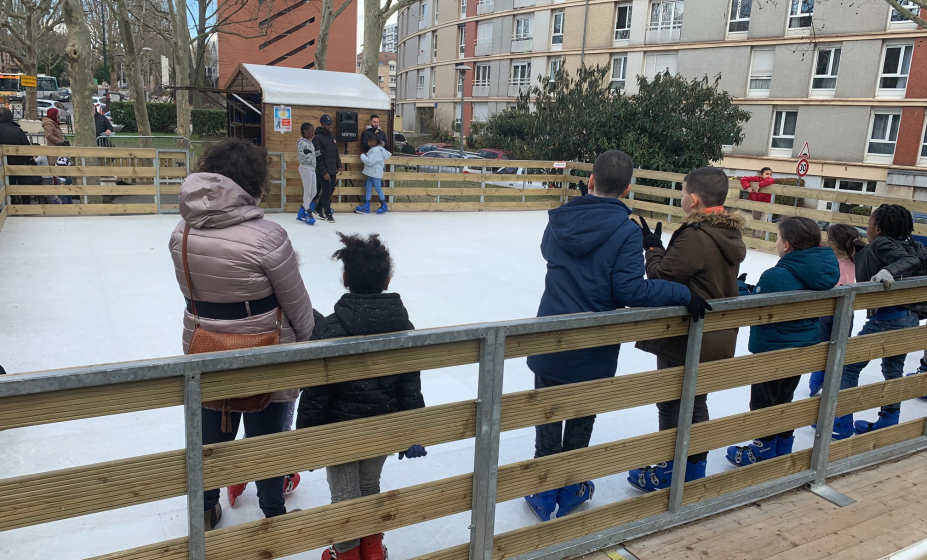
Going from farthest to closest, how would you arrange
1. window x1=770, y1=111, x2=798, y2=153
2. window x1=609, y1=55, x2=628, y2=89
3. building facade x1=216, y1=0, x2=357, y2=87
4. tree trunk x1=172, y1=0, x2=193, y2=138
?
building facade x1=216, y1=0, x2=357, y2=87
window x1=609, y1=55, x2=628, y2=89
window x1=770, y1=111, x2=798, y2=153
tree trunk x1=172, y1=0, x2=193, y2=138

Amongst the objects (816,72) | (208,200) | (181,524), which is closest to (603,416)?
(181,524)

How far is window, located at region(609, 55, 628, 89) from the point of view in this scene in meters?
34.2

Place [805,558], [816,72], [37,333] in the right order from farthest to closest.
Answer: [816,72] < [37,333] < [805,558]

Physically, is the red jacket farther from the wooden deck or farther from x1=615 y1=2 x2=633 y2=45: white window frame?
x1=615 y1=2 x2=633 y2=45: white window frame

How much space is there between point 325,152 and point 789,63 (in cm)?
2310

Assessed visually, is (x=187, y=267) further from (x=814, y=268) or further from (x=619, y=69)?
(x=619, y=69)

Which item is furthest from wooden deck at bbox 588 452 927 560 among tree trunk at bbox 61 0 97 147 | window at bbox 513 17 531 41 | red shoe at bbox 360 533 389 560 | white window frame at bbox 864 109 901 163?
window at bbox 513 17 531 41

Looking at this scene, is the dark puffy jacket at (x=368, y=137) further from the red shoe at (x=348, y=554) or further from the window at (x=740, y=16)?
the window at (x=740, y=16)

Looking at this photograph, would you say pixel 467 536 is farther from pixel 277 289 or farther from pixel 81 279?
pixel 81 279

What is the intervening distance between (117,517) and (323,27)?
19.8 m

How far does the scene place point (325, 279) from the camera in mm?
7473

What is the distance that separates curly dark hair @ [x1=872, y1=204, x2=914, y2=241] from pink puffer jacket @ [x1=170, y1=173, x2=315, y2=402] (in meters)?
3.39

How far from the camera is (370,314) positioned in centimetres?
240

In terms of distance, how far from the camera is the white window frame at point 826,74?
1037 inches
